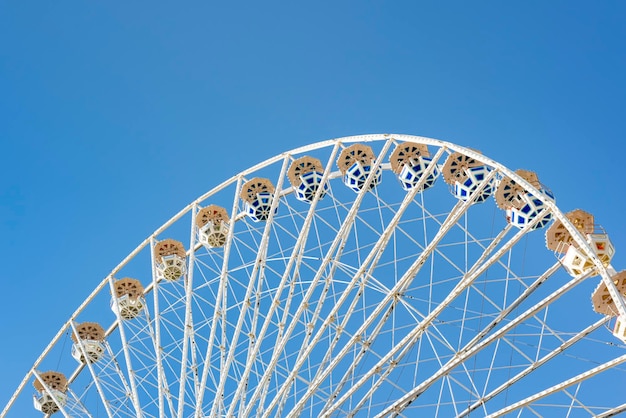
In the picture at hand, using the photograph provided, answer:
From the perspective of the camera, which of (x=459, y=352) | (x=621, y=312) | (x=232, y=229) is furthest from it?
(x=232, y=229)

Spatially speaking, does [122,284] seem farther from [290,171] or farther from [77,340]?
[290,171]

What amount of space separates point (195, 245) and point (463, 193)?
11.6 metres

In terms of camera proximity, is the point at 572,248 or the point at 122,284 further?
the point at 122,284

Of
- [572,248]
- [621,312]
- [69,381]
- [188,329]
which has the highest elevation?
[572,248]

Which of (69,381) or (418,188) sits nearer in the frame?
(418,188)

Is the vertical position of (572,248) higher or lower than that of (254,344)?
higher

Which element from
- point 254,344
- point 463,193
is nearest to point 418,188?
point 463,193

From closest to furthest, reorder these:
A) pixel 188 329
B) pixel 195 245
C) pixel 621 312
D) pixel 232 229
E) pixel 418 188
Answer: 1. pixel 621 312
2. pixel 418 188
3. pixel 188 329
4. pixel 232 229
5. pixel 195 245

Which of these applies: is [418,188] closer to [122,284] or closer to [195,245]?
[195,245]

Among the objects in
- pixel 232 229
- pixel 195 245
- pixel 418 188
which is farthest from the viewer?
pixel 195 245

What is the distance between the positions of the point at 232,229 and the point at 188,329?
13.9 ft

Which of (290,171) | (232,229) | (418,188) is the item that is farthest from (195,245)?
(418,188)

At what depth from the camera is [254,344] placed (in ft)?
95.5

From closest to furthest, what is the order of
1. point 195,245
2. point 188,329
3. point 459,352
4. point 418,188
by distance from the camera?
point 459,352
point 418,188
point 188,329
point 195,245
